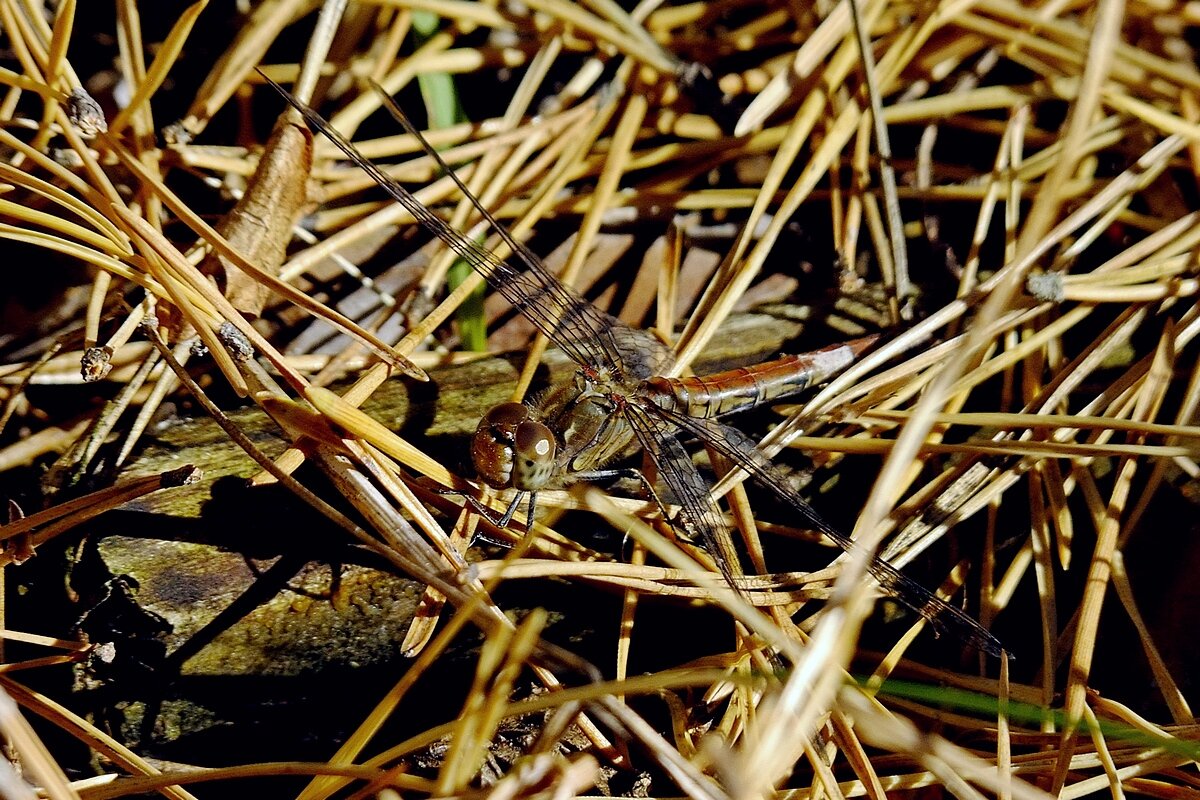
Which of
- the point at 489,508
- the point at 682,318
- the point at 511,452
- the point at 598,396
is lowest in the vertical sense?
the point at 489,508

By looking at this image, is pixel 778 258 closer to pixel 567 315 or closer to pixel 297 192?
pixel 567 315

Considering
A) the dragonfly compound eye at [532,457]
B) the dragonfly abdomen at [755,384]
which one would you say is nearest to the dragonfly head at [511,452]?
the dragonfly compound eye at [532,457]

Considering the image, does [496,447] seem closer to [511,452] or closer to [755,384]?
[511,452]

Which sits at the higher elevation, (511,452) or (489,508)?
(511,452)

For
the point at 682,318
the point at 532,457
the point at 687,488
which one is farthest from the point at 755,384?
Answer: the point at 532,457

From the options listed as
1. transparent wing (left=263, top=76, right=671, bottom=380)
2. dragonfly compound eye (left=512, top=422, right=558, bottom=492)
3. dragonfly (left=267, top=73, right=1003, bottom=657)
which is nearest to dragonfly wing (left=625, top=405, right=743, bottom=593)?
dragonfly (left=267, top=73, right=1003, bottom=657)

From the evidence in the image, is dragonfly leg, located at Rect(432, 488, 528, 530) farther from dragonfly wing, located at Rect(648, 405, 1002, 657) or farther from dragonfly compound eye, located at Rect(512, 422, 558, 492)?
dragonfly wing, located at Rect(648, 405, 1002, 657)

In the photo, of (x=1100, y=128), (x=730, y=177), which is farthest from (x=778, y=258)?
(x=1100, y=128)
